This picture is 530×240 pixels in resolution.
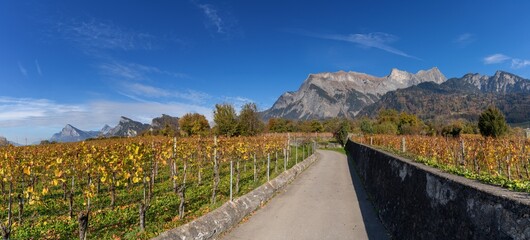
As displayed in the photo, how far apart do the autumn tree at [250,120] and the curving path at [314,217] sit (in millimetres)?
43410

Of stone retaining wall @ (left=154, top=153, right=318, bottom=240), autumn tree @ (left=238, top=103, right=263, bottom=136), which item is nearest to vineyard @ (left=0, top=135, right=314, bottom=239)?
stone retaining wall @ (left=154, top=153, right=318, bottom=240)

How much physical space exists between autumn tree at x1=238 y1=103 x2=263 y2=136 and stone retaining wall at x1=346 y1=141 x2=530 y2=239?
51.3m

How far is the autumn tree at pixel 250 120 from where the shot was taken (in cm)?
6208

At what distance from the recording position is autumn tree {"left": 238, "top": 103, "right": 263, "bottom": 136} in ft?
204

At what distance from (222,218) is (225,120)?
4928 cm

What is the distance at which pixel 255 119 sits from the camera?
6800 cm

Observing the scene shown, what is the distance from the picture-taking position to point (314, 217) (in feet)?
40.1

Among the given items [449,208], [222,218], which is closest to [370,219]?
[222,218]

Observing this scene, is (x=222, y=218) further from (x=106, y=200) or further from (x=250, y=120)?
(x=250, y=120)

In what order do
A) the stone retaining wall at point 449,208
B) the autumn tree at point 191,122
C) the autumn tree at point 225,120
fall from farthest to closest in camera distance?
the autumn tree at point 191,122, the autumn tree at point 225,120, the stone retaining wall at point 449,208

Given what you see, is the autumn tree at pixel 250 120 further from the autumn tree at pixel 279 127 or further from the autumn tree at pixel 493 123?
the autumn tree at pixel 279 127

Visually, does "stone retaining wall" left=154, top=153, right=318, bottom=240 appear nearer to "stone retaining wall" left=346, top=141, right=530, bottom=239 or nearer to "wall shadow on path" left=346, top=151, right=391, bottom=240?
"wall shadow on path" left=346, top=151, right=391, bottom=240

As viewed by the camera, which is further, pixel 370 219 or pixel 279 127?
pixel 279 127

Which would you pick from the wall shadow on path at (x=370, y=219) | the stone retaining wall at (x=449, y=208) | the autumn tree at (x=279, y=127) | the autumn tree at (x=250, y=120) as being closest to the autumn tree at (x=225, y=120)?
the autumn tree at (x=250, y=120)
